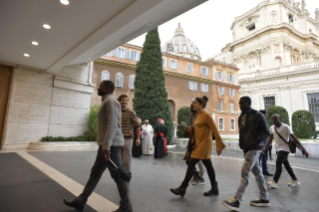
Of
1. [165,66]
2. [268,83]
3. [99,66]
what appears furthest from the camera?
[268,83]

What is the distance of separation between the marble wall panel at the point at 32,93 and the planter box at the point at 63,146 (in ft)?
7.65

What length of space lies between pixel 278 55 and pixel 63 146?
5336 cm

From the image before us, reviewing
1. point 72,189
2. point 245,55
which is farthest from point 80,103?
point 245,55

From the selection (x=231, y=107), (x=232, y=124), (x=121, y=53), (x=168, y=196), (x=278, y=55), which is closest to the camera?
(x=168, y=196)

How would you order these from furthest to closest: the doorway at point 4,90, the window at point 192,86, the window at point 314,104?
the window at point 314,104, the window at point 192,86, the doorway at point 4,90

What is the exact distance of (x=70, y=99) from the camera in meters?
11.1

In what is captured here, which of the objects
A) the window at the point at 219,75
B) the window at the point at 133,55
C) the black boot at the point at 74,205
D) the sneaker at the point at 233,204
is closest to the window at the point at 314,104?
the window at the point at 219,75

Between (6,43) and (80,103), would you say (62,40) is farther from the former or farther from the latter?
(80,103)

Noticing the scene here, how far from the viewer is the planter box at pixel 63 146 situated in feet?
30.1

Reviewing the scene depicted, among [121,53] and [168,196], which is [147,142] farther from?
[121,53]

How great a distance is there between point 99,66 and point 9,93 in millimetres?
12590

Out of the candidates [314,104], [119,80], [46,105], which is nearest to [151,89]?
[119,80]

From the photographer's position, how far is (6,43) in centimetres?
686

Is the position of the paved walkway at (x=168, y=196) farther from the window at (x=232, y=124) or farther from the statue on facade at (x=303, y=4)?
the statue on facade at (x=303, y=4)
